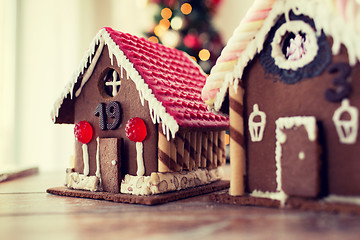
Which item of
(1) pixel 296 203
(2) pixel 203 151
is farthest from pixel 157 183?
(1) pixel 296 203

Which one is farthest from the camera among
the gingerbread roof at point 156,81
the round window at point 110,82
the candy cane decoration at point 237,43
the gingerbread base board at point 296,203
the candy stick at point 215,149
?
the candy stick at point 215,149

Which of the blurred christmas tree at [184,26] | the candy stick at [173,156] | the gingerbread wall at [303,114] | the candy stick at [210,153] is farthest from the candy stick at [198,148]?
the blurred christmas tree at [184,26]

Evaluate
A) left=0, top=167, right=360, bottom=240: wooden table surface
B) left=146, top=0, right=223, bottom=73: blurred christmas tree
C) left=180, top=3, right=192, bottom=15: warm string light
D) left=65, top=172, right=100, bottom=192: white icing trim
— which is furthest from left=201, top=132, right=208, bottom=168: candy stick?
left=180, top=3, right=192, bottom=15: warm string light

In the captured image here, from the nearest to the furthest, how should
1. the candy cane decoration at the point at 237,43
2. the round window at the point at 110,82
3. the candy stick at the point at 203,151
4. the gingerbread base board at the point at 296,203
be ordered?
the gingerbread base board at the point at 296,203, the candy cane decoration at the point at 237,43, the round window at the point at 110,82, the candy stick at the point at 203,151

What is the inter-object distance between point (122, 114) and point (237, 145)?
0.60 meters

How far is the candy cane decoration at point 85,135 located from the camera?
1.98m

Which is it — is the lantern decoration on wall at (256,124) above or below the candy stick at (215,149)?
above

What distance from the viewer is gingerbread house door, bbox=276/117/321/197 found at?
1.41 m

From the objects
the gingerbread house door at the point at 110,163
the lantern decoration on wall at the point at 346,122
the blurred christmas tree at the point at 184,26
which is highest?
the blurred christmas tree at the point at 184,26

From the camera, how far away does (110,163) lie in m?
1.86

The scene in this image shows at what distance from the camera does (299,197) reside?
57.6 inches

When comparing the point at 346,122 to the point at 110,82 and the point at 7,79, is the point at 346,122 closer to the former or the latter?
the point at 110,82

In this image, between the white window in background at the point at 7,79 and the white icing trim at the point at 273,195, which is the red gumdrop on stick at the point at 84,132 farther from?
the white window in background at the point at 7,79

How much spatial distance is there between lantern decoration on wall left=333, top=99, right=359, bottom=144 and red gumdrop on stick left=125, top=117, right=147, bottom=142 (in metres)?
0.85
